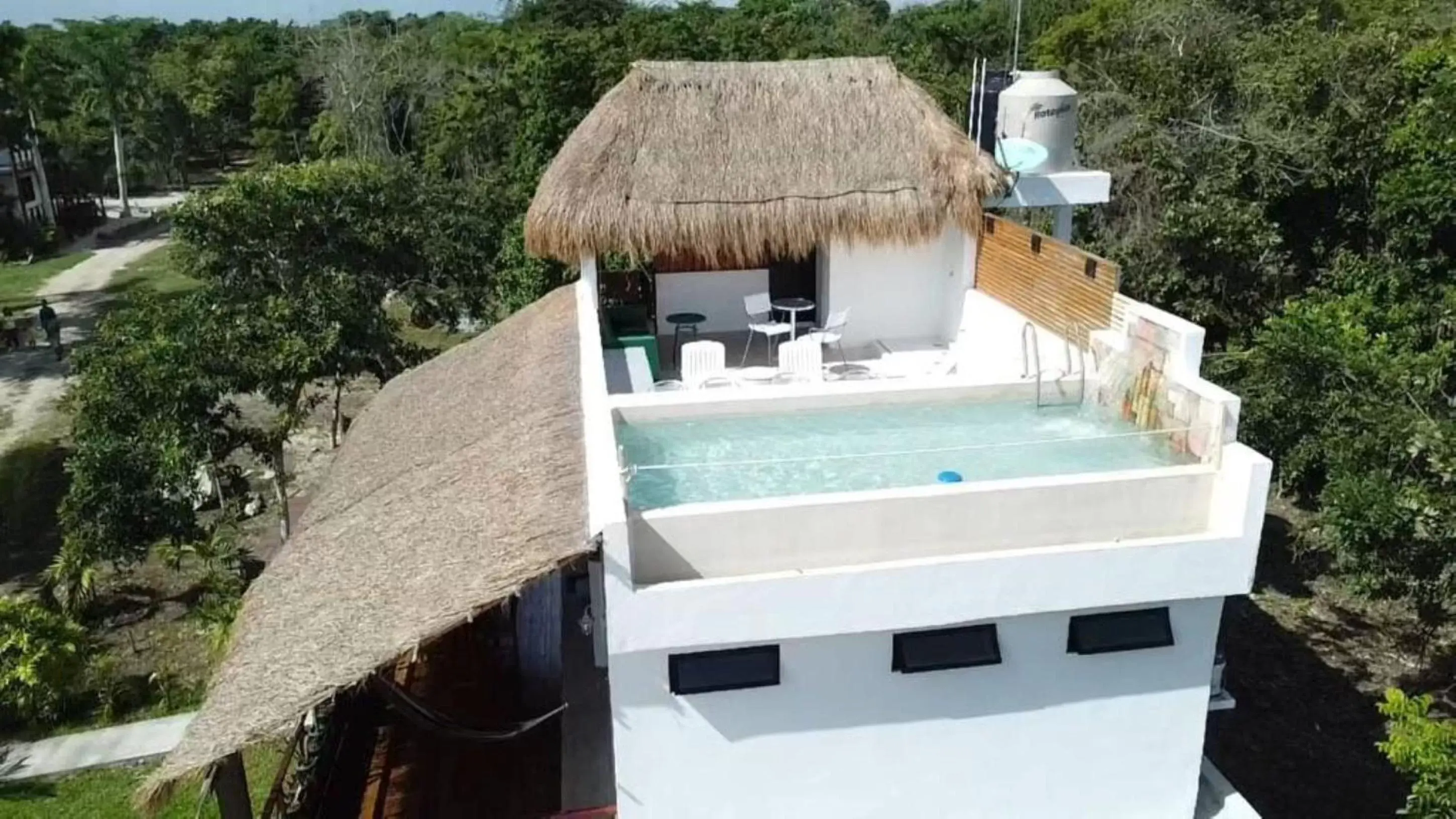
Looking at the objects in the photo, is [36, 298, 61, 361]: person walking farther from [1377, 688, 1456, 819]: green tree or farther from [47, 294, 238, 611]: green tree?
[1377, 688, 1456, 819]: green tree

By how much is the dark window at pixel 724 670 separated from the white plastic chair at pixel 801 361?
4864 millimetres

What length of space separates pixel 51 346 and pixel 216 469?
17.6m

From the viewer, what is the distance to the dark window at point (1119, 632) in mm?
6461

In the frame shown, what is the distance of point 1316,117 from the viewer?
17984mm

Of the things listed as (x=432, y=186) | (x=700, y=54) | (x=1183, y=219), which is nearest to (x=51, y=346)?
(x=432, y=186)

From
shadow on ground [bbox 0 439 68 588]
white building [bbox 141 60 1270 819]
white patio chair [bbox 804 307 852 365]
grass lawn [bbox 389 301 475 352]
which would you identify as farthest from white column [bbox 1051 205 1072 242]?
grass lawn [bbox 389 301 475 352]

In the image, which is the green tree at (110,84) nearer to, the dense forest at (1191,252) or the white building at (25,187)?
the white building at (25,187)

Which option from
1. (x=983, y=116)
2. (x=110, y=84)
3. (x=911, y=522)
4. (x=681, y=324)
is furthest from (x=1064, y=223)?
(x=110, y=84)

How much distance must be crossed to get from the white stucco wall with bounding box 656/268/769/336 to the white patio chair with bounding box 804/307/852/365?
1.01 m

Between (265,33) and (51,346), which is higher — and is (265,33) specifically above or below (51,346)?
above

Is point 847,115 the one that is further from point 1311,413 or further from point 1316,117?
point 1316,117

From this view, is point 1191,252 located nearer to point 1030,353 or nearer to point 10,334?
point 1030,353

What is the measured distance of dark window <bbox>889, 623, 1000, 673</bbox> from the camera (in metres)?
6.26

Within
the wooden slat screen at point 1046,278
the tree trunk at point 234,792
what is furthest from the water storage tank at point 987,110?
the tree trunk at point 234,792
